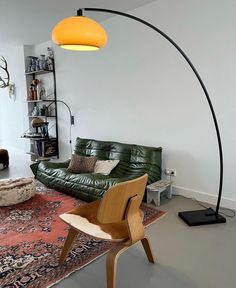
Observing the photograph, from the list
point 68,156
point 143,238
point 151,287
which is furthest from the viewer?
point 68,156

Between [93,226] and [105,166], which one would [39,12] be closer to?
[105,166]

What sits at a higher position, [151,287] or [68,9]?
[68,9]

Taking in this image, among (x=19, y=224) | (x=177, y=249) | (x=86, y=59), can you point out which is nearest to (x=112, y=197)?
(x=177, y=249)

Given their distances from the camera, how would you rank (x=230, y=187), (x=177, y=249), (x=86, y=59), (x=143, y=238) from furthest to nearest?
1. (x=86, y=59)
2. (x=230, y=187)
3. (x=177, y=249)
4. (x=143, y=238)

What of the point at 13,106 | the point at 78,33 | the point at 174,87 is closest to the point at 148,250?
the point at 78,33

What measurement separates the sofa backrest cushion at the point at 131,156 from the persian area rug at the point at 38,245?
1.82 feet

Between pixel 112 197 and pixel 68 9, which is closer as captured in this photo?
Answer: pixel 112 197

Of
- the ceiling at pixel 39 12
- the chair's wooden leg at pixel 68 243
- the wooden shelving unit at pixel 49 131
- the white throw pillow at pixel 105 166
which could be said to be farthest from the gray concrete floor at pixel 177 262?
the wooden shelving unit at pixel 49 131

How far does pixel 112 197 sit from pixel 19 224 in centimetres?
155

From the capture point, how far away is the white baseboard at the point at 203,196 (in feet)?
10.1

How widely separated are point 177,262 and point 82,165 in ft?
6.73

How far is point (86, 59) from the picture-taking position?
4.60 metres

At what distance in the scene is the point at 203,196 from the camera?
10.9 feet

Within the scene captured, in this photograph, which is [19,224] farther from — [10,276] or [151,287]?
[151,287]
